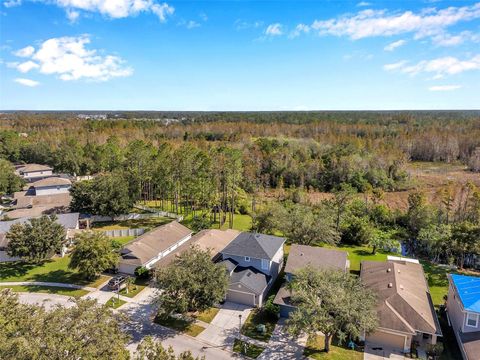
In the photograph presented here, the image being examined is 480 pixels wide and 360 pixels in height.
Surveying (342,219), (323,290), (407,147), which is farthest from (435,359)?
(407,147)

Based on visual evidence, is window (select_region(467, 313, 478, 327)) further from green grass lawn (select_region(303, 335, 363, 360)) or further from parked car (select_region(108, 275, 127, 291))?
parked car (select_region(108, 275, 127, 291))

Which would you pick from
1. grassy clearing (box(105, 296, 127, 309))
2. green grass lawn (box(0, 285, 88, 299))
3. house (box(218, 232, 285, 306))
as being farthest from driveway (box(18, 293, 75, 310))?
house (box(218, 232, 285, 306))

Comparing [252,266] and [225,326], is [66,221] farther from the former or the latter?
[225,326]

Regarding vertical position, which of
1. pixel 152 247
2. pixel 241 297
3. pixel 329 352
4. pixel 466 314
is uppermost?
pixel 466 314

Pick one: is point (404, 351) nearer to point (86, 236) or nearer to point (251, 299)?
point (251, 299)

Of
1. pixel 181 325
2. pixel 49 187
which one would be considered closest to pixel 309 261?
pixel 181 325
